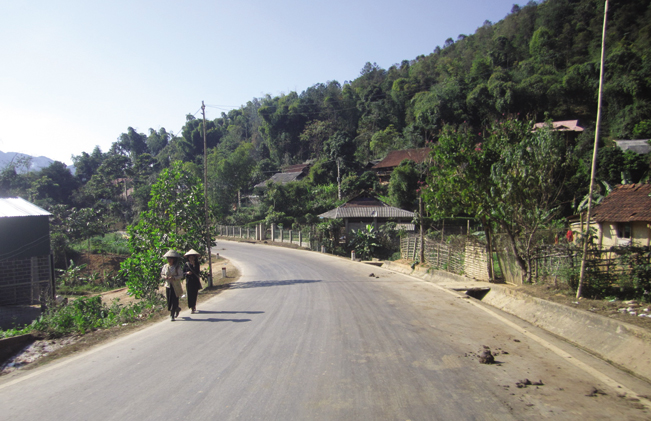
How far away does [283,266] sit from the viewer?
21.8 metres

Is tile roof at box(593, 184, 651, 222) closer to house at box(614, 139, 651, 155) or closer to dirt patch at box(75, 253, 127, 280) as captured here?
house at box(614, 139, 651, 155)

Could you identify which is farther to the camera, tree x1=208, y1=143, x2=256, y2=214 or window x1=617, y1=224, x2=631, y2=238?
tree x1=208, y1=143, x2=256, y2=214

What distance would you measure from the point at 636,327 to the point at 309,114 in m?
69.8

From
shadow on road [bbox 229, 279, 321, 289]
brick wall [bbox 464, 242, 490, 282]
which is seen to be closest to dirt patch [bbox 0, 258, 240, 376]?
shadow on road [bbox 229, 279, 321, 289]

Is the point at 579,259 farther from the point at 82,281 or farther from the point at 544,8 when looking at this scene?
the point at 544,8

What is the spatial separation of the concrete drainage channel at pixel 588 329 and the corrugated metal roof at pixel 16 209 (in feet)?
54.6

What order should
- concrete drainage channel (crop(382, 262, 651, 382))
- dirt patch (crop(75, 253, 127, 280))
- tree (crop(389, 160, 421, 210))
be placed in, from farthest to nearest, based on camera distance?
tree (crop(389, 160, 421, 210)) < dirt patch (crop(75, 253, 127, 280)) < concrete drainage channel (crop(382, 262, 651, 382))

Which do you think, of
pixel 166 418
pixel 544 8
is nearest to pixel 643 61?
pixel 544 8

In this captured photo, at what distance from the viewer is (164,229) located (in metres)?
14.5

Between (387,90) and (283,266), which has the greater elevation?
(387,90)

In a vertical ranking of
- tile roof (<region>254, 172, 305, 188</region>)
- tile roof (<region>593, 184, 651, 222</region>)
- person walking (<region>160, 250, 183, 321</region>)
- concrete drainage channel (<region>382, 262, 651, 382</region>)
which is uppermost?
tile roof (<region>254, 172, 305, 188</region>)

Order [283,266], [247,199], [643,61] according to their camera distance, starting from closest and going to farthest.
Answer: [283,266] → [643,61] → [247,199]

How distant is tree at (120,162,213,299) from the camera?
1309 cm

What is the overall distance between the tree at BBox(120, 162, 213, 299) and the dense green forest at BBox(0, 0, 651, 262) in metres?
1.20
